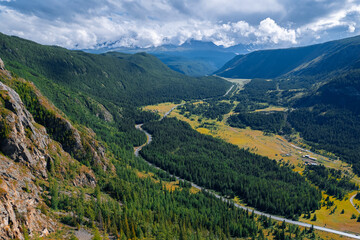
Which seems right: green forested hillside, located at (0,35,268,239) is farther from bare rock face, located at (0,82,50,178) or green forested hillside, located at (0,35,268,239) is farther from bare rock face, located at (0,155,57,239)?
bare rock face, located at (0,155,57,239)

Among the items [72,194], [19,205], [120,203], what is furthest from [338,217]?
[19,205]

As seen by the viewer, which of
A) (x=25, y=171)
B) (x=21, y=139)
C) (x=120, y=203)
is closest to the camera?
(x=25, y=171)

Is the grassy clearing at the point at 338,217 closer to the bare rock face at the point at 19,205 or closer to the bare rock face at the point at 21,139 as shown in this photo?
the bare rock face at the point at 19,205

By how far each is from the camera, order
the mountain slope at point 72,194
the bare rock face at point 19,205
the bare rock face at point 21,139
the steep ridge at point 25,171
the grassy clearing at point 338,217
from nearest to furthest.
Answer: the bare rock face at point 19,205 < the steep ridge at point 25,171 < the mountain slope at point 72,194 < the bare rock face at point 21,139 < the grassy clearing at point 338,217

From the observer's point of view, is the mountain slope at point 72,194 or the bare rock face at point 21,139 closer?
the mountain slope at point 72,194

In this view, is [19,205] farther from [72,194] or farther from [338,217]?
[338,217]

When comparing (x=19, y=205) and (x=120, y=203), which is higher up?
(x=19, y=205)

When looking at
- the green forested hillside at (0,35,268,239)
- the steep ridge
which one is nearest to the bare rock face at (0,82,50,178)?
the steep ridge

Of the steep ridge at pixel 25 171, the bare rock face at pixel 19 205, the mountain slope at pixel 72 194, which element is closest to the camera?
the bare rock face at pixel 19 205

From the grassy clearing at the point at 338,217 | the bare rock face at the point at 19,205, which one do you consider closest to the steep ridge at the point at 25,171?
the bare rock face at the point at 19,205

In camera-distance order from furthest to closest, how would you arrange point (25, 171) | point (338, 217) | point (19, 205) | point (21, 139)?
point (338, 217) → point (21, 139) → point (25, 171) → point (19, 205)

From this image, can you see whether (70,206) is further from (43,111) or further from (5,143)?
(43,111)

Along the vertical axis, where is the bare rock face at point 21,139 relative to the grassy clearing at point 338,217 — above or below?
above
